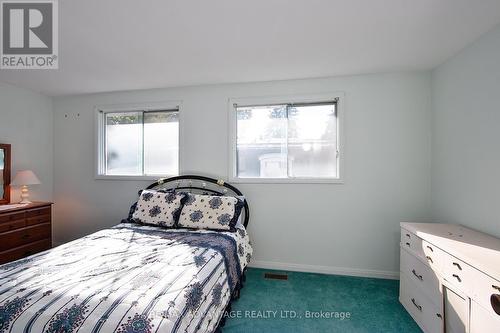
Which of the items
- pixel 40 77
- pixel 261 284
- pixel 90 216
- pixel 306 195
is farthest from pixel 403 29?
pixel 90 216

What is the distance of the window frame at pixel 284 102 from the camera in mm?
2652

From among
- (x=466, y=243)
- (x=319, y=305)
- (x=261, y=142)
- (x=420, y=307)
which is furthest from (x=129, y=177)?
(x=466, y=243)

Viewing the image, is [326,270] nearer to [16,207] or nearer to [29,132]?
[16,207]

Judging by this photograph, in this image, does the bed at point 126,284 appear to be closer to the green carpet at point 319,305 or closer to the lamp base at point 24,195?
the green carpet at point 319,305

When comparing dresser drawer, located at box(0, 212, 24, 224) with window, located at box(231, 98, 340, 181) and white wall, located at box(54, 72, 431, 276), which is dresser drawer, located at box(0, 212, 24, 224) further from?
window, located at box(231, 98, 340, 181)

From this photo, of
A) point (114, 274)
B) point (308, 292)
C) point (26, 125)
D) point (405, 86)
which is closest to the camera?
point (114, 274)

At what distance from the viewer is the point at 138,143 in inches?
130

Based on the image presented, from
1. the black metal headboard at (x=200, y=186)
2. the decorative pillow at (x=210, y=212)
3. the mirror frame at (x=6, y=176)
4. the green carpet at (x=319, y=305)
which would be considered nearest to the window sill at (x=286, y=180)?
the black metal headboard at (x=200, y=186)

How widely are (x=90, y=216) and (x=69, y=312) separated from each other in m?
2.77

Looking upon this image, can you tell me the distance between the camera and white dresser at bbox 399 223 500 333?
1226 millimetres

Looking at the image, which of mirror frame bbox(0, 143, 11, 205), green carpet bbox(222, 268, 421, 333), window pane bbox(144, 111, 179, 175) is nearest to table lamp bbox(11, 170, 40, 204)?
mirror frame bbox(0, 143, 11, 205)

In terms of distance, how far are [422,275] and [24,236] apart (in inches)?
171

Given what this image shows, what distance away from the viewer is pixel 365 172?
2.61 m

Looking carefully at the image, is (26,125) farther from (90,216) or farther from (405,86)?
(405,86)
